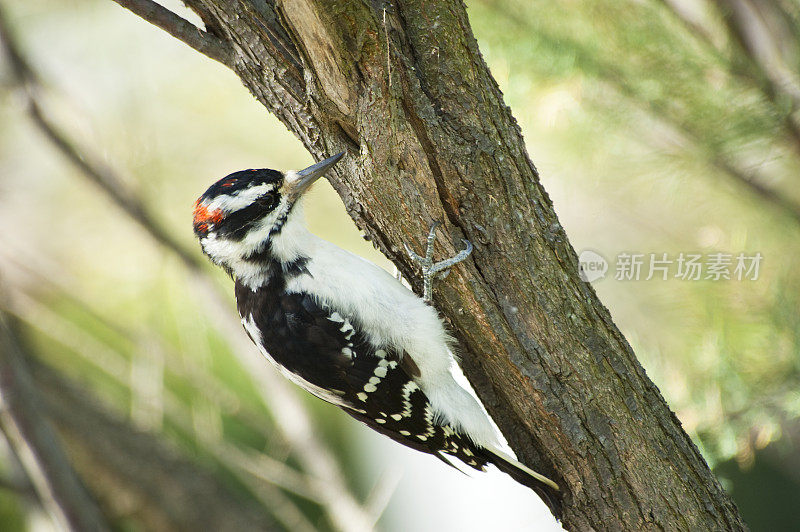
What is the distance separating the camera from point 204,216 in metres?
2.09

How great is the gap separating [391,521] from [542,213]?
130 inches

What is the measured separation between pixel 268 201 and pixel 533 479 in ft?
3.71

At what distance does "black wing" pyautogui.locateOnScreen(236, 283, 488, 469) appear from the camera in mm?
2027

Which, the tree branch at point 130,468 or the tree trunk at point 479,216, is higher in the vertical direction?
Answer: the tree trunk at point 479,216

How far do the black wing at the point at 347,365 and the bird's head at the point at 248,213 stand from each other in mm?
141

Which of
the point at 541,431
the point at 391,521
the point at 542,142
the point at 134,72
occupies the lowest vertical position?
the point at 391,521

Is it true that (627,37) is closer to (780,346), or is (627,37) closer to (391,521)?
(780,346)

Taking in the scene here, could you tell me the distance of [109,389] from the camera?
4.84m

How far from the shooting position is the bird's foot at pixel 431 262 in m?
1.71

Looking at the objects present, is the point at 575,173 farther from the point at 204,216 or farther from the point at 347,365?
the point at 204,216

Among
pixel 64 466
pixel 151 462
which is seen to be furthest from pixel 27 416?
pixel 151 462

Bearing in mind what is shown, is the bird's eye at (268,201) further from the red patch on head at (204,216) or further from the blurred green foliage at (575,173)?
the blurred green foliage at (575,173)

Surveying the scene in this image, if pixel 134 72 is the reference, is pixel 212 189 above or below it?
below
